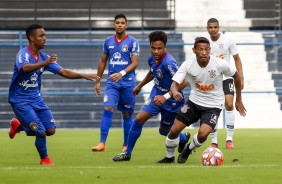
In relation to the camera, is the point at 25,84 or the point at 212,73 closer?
the point at 212,73

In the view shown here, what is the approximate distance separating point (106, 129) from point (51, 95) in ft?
33.8

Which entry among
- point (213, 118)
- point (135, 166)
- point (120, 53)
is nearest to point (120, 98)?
point (120, 53)

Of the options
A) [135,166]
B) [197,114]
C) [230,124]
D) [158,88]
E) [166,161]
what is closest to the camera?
[135,166]

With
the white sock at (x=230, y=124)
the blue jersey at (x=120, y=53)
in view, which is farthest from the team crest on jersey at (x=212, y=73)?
the white sock at (x=230, y=124)

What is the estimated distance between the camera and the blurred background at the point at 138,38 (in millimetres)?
24359

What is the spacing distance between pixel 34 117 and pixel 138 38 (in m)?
14.3

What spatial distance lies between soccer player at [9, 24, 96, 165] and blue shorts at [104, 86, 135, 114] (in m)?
2.75

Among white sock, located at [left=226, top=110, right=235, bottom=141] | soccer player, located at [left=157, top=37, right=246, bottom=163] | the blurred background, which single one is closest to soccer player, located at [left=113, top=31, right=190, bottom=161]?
soccer player, located at [left=157, top=37, right=246, bottom=163]

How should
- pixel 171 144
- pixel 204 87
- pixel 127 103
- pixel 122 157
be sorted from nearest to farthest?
pixel 204 87, pixel 171 144, pixel 122 157, pixel 127 103

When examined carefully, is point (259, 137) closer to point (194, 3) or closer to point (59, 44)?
point (59, 44)

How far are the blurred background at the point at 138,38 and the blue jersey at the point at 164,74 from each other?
39.6 ft

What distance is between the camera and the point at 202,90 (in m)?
11.1

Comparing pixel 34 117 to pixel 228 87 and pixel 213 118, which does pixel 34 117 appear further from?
pixel 228 87

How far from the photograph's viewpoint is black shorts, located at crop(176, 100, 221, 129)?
1098cm
